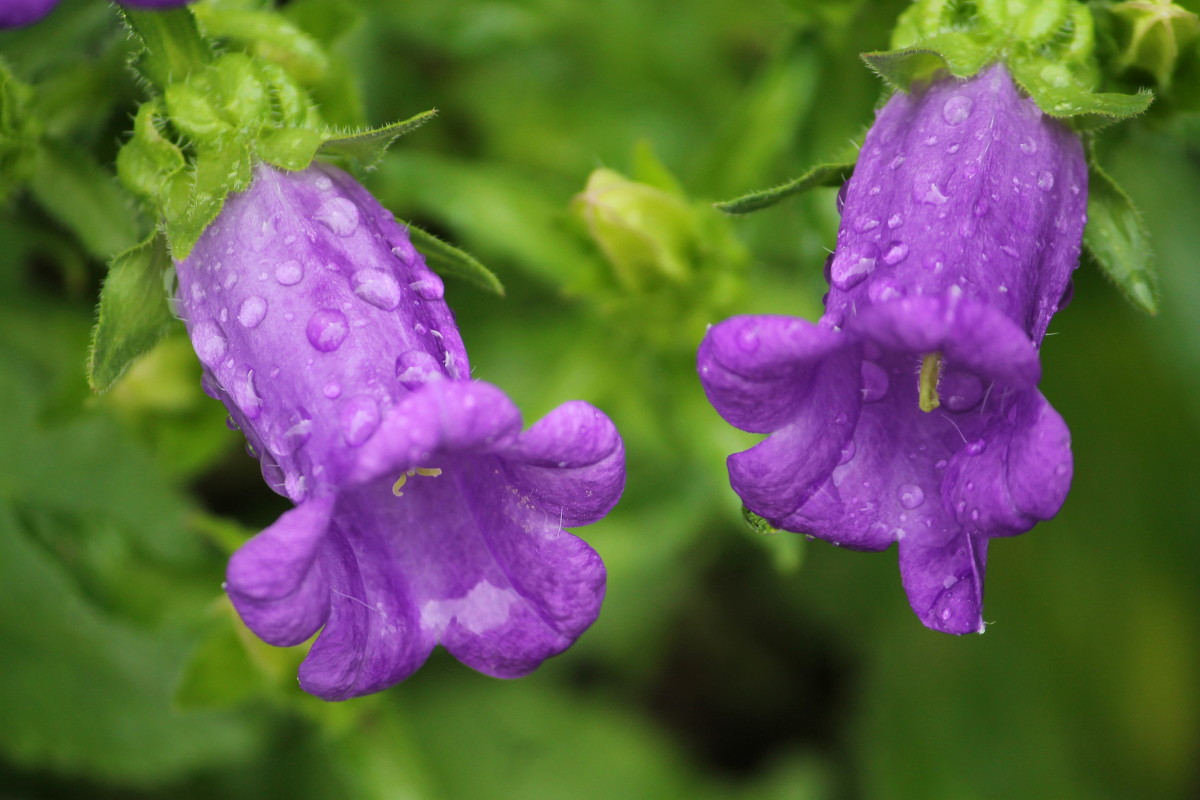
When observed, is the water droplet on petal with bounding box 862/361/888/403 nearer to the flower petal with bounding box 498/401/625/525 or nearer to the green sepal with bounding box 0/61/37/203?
the flower petal with bounding box 498/401/625/525

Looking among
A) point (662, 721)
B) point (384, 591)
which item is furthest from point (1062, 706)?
point (384, 591)

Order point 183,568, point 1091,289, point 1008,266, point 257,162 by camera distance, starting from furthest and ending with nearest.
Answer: point 1091,289
point 183,568
point 257,162
point 1008,266

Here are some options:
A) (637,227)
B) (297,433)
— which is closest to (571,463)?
(297,433)

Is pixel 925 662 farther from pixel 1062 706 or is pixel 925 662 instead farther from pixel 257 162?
pixel 257 162

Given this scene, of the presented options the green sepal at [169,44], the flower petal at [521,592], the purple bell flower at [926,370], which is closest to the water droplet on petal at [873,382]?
the purple bell flower at [926,370]

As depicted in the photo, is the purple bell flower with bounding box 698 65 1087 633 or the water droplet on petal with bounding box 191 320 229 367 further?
the water droplet on petal with bounding box 191 320 229 367

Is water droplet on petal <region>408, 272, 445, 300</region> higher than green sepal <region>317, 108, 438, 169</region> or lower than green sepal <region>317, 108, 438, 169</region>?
lower

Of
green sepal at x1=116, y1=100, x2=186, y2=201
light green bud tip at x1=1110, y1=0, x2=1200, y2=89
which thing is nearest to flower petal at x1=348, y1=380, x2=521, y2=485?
green sepal at x1=116, y1=100, x2=186, y2=201
